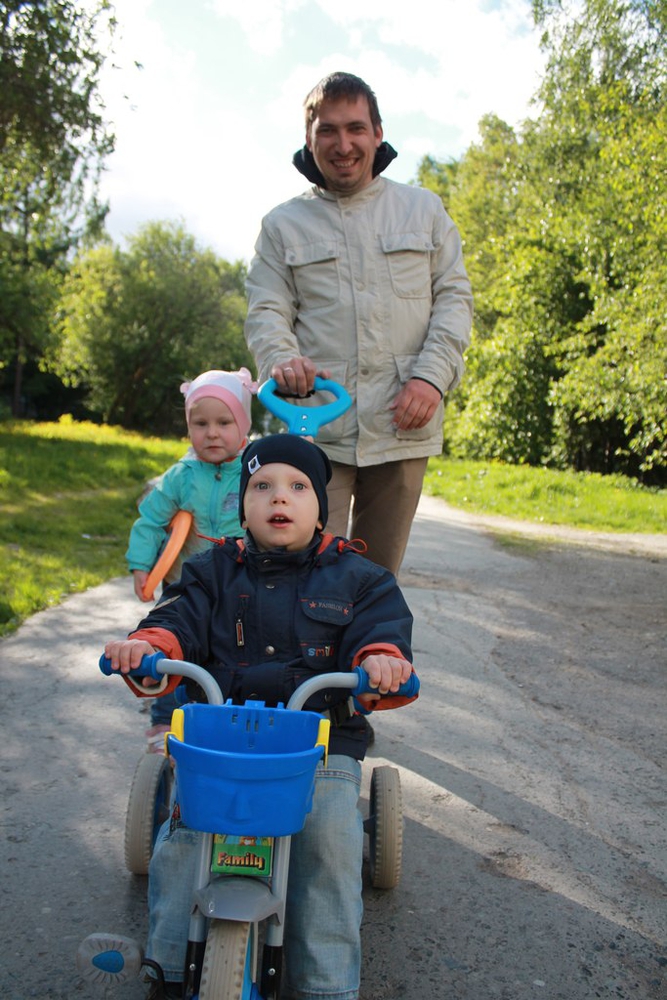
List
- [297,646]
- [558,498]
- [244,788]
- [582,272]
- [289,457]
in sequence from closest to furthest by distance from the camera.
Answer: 1. [244,788]
2. [297,646]
3. [289,457]
4. [558,498]
5. [582,272]

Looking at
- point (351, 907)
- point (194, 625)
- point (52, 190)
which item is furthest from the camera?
point (52, 190)

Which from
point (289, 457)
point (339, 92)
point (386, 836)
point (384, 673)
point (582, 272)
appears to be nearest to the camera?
point (384, 673)

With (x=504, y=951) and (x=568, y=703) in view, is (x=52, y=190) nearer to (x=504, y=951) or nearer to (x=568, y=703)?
(x=568, y=703)

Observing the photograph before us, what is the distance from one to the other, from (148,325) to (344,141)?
4089 centimetres

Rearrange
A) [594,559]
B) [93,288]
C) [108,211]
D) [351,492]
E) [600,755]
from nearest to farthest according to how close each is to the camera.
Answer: [351,492] < [600,755] < [594,559] < [108,211] < [93,288]

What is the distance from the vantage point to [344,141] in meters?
3.56

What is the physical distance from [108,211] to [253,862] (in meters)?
21.1

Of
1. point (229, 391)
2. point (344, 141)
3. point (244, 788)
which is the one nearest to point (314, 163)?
point (344, 141)

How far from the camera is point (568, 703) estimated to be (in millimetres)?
4875

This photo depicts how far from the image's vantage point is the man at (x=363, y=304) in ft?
11.9

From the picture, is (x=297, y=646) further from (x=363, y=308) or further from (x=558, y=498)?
(x=558, y=498)

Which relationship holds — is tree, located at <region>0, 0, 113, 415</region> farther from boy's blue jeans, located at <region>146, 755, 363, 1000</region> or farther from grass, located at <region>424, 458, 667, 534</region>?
Answer: boy's blue jeans, located at <region>146, 755, 363, 1000</region>

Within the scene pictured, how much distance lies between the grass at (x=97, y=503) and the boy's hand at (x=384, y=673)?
4.09 meters

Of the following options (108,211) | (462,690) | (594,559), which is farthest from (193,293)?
(462,690)
